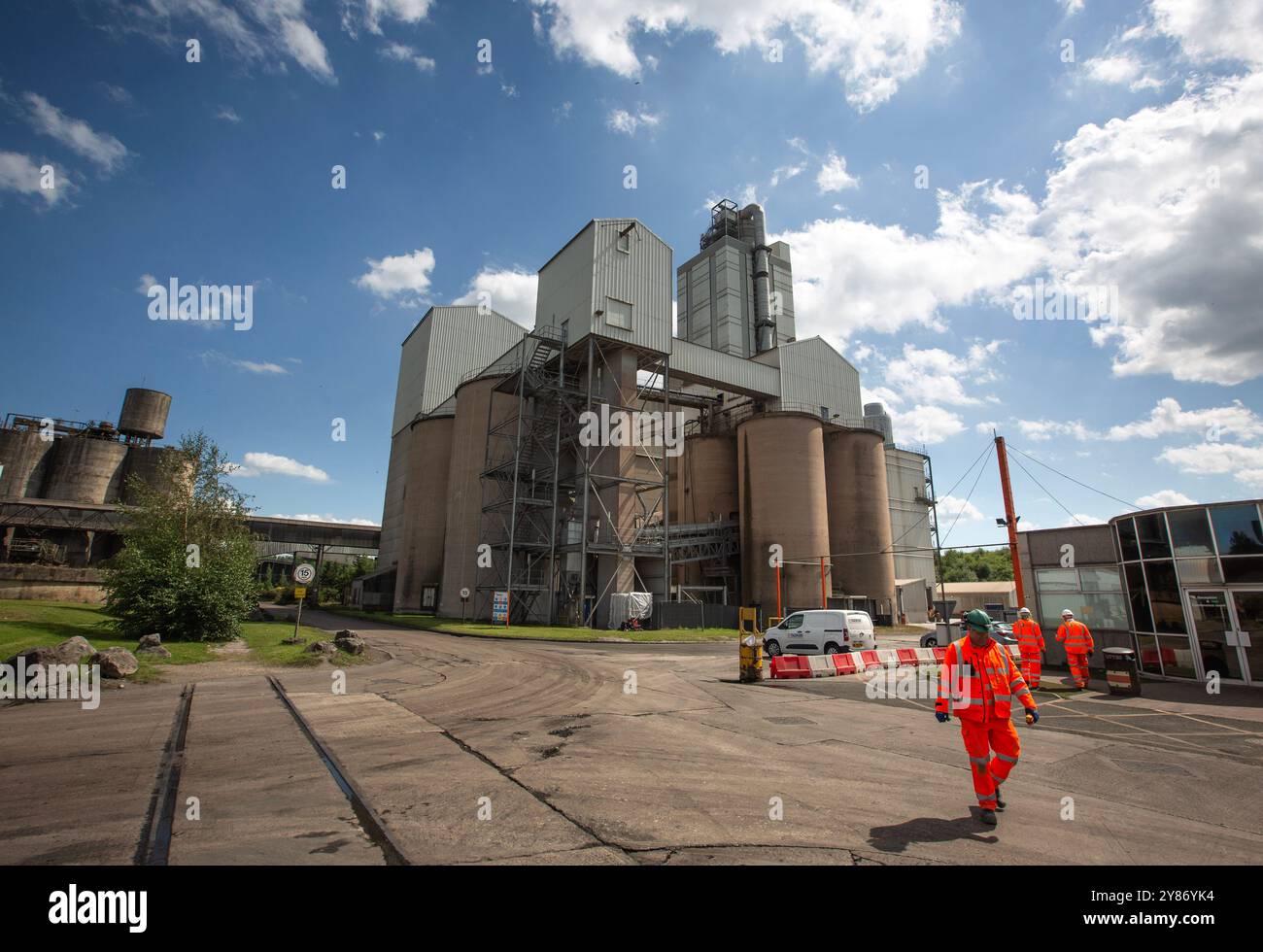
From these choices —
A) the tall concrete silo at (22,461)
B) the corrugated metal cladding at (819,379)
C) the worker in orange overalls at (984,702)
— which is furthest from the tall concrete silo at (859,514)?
the tall concrete silo at (22,461)

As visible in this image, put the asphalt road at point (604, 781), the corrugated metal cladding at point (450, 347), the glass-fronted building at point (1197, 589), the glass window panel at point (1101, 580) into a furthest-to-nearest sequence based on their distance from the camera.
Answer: the corrugated metal cladding at point (450, 347), the glass window panel at point (1101, 580), the glass-fronted building at point (1197, 589), the asphalt road at point (604, 781)

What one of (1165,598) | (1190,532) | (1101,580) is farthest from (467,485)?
(1190,532)

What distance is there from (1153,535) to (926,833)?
48.8 feet

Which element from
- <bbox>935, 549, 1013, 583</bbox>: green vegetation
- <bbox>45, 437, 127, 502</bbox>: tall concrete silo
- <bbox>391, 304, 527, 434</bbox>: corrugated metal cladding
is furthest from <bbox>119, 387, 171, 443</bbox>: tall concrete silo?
<bbox>935, 549, 1013, 583</bbox>: green vegetation

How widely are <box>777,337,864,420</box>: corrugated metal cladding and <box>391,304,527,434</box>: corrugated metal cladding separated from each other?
25.5 meters

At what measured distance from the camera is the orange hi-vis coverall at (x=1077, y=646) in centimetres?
1355

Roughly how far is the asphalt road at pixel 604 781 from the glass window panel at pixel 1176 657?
2.93m

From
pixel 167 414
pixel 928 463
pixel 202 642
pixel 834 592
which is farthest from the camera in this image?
pixel 167 414

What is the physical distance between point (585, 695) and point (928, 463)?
194 ft

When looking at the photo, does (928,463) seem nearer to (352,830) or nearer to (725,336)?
(725,336)

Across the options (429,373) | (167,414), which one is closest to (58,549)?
(167,414)

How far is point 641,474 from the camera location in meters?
37.8

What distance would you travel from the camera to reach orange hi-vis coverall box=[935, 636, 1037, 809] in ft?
17.0

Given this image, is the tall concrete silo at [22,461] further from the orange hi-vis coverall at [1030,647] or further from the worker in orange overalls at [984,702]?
the orange hi-vis coverall at [1030,647]
